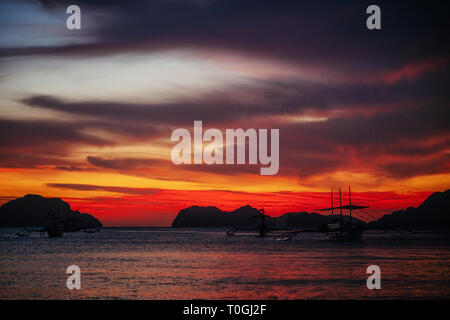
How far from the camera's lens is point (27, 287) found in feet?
135

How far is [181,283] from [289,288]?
10.7 meters

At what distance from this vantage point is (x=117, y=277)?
49.1 metres

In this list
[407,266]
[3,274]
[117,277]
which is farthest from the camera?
[407,266]

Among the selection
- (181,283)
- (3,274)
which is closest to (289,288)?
(181,283)
